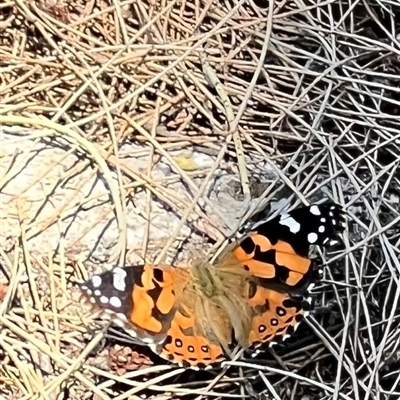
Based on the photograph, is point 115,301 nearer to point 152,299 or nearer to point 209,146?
point 152,299

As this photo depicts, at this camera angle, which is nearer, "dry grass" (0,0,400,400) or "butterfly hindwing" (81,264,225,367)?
"butterfly hindwing" (81,264,225,367)

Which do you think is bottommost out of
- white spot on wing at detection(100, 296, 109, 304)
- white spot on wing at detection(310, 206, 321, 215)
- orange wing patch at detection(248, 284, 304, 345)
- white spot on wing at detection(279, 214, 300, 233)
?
orange wing patch at detection(248, 284, 304, 345)

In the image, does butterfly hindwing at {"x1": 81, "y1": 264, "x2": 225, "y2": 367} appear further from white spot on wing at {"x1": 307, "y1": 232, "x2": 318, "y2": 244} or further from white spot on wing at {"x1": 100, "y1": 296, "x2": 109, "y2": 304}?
white spot on wing at {"x1": 307, "y1": 232, "x2": 318, "y2": 244}

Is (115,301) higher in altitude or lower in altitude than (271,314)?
higher

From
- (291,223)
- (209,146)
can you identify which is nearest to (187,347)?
(291,223)

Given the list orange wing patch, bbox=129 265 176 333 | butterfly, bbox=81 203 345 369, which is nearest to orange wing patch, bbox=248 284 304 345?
butterfly, bbox=81 203 345 369

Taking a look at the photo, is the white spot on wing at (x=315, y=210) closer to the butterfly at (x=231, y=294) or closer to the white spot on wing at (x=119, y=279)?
the butterfly at (x=231, y=294)
